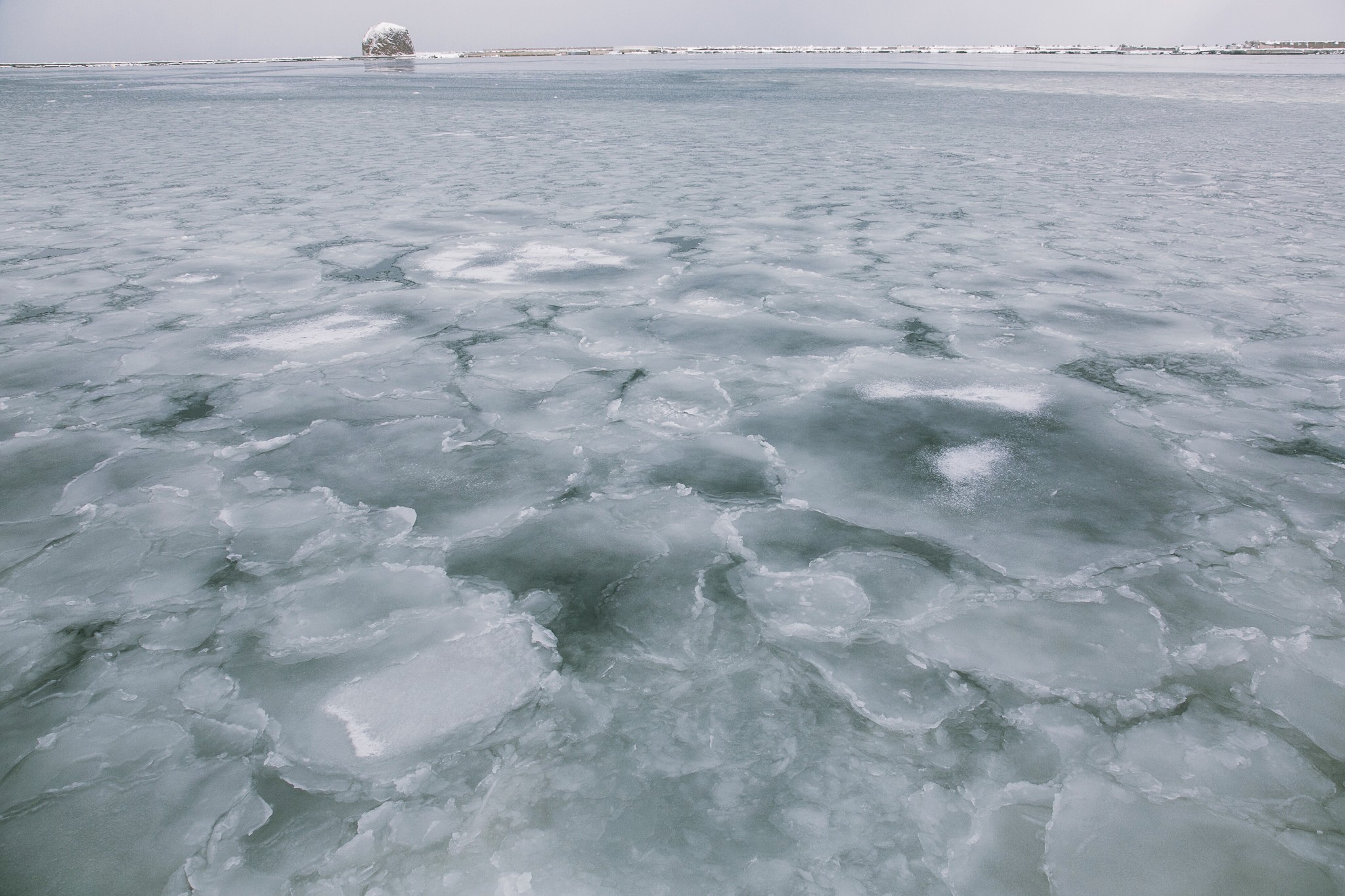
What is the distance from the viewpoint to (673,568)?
169cm

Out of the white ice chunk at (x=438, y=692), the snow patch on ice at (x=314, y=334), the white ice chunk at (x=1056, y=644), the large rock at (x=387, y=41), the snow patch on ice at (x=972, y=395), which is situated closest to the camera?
the white ice chunk at (x=438, y=692)

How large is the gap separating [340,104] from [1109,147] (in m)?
14.4

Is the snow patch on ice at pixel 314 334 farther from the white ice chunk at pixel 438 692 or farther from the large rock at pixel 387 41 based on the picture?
the large rock at pixel 387 41

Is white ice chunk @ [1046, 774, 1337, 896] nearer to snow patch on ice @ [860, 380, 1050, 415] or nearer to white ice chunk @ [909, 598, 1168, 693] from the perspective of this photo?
white ice chunk @ [909, 598, 1168, 693]

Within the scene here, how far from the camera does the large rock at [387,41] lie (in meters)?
80.1

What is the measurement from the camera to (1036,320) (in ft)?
10.5

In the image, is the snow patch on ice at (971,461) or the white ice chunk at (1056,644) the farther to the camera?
the snow patch on ice at (971,461)

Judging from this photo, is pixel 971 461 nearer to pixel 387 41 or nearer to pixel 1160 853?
pixel 1160 853

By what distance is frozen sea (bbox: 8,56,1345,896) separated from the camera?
1.10 metres

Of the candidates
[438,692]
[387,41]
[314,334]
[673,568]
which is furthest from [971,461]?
[387,41]

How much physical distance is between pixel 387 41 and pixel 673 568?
310 ft

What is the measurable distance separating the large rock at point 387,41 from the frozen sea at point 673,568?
297ft

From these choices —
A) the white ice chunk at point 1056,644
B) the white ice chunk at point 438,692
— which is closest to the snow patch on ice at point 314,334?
the white ice chunk at point 438,692

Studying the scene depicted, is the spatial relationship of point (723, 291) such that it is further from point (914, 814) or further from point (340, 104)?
point (340, 104)
